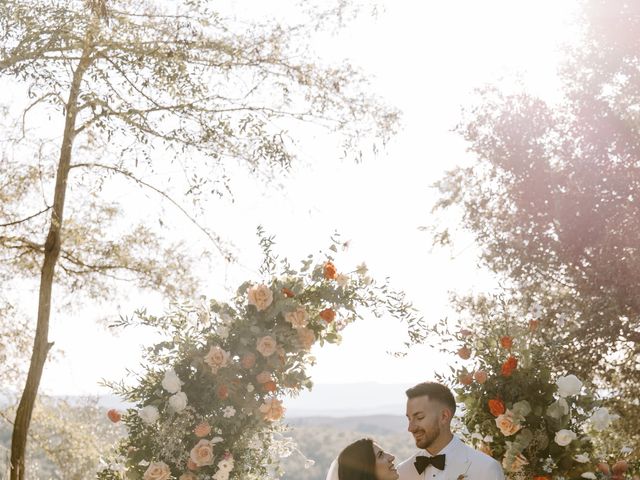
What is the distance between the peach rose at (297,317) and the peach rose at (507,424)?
69.1 inches

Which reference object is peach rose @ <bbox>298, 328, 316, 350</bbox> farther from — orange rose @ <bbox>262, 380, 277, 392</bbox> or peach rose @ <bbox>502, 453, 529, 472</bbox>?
peach rose @ <bbox>502, 453, 529, 472</bbox>

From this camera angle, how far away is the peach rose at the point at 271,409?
7348 millimetres

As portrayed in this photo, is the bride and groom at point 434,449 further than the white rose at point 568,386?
No

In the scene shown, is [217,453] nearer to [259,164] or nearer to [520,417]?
[520,417]

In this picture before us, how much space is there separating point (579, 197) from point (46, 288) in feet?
24.2

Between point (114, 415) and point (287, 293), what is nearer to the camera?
point (114, 415)

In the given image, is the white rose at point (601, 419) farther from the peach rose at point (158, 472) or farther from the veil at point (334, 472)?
the peach rose at point (158, 472)

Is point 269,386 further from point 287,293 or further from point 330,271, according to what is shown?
point 330,271

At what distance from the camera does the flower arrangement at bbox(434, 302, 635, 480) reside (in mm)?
6930

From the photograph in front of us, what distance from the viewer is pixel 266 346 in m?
7.41

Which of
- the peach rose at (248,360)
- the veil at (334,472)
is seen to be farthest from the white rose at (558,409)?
the peach rose at (248,360)

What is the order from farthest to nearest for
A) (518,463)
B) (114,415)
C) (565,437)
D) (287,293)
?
(287,293)
(114,415)
(518,463)
(565,437)

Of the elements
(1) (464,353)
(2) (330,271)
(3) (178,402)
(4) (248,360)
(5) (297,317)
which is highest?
(2) (330,271)

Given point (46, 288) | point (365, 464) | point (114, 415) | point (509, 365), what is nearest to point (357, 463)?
point (365, 464)
